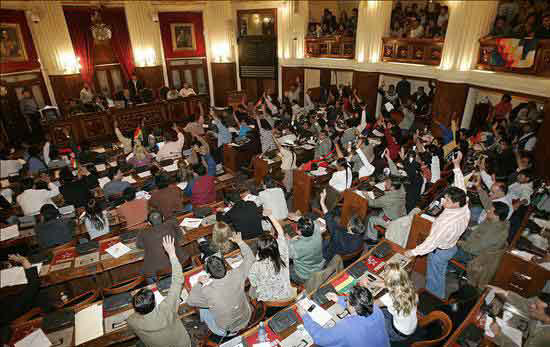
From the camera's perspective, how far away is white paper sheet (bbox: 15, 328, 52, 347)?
354 centimetres

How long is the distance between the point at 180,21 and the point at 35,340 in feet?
49.7

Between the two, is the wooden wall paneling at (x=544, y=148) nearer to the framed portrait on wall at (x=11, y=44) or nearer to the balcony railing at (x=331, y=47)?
the balcony railing at (x=331, y=47)

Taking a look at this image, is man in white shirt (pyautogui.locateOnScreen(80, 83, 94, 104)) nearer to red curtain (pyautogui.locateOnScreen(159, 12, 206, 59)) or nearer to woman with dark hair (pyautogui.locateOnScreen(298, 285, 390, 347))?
red curtain (pyautogui.locateOnScreen(159, 12, 206, 59))

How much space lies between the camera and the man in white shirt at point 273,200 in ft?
19.0

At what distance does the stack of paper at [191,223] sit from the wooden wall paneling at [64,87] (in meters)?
10.2

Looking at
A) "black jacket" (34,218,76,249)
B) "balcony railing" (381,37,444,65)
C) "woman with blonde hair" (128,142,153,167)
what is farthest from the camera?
"balcony railing" (381,37,444,65)

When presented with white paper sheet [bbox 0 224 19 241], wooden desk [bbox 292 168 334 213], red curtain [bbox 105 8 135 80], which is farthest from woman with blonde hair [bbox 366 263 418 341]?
red curtain [bbox 105 8 135 80]

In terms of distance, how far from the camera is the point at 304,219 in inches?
169

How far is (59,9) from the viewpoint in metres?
12.0

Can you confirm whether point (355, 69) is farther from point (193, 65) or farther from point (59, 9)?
point (59, 9)

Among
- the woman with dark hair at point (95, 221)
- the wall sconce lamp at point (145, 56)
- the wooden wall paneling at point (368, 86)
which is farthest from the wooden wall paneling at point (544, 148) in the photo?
the wall sconce lamp at point (145, 56)

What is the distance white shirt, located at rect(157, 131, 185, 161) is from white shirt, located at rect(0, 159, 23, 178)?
14.1 ft

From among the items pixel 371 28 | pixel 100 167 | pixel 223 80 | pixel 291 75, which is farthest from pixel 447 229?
pixel 223 80

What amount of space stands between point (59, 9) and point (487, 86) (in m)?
15.4
